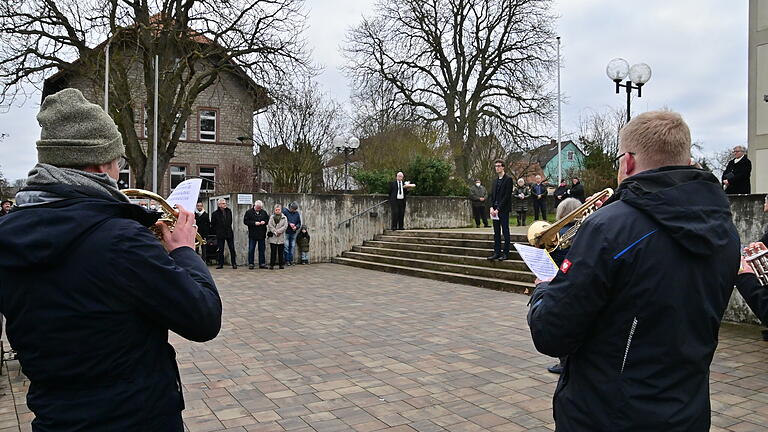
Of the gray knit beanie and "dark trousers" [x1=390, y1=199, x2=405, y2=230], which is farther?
"dark trousers" [x1=390, y1=199, x2=405, y2=230]

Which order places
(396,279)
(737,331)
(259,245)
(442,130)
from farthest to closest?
1. (442,130)
2. (259,245)
3. (396,279)
4. (737,331)

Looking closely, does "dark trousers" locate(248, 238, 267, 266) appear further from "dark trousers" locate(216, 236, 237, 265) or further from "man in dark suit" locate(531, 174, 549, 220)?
"man in dark suit" locate(531, 174, 549, 220)

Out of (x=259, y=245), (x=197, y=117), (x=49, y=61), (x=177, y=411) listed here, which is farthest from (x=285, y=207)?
(x=197, y=117)

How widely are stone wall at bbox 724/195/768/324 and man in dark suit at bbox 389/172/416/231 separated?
36.3 feet

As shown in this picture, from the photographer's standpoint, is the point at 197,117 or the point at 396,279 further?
the point at 197,117

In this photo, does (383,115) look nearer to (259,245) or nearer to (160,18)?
(160,18)

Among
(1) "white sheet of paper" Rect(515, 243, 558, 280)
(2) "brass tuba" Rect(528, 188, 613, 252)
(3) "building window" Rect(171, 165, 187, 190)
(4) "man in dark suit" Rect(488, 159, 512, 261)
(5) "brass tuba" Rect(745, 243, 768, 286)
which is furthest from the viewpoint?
(3) "building window" Rect(171, 165, 187, 190)

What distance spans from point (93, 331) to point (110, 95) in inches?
899

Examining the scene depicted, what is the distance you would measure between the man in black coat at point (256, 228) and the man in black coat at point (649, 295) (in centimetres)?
1467

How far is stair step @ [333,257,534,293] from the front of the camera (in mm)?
11569

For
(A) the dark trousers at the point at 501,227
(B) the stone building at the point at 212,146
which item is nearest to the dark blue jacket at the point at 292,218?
(A) the dark trousers at the point at 501,227

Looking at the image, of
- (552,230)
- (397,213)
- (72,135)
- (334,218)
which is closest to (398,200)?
(397,213)

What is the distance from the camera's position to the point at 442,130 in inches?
1170

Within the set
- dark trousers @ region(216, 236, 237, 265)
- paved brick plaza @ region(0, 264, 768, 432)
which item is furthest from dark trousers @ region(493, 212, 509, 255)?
dark trousers @ region(216, 236, 237, 265)
